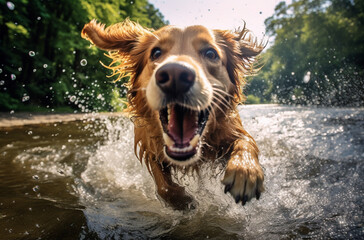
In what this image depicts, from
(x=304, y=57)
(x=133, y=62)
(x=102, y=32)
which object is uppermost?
(x=102, y=32)

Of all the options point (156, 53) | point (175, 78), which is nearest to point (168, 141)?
point (175, 78)

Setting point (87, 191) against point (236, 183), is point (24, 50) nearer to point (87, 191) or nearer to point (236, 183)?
point (87, 191)

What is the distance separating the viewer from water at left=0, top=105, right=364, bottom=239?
76.8 inches

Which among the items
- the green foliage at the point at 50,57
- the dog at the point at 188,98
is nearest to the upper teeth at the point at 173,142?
the dog at the point at 188,98

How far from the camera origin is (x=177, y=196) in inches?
97.8

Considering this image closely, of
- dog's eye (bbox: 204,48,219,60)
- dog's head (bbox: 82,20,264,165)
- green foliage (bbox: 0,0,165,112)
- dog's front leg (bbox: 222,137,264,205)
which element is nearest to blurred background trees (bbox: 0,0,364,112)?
green foliage (bbox: 0,0,165,112)

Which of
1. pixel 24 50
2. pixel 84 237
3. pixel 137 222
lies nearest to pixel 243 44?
pixel 137 222

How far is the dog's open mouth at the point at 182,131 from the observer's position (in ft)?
6.50

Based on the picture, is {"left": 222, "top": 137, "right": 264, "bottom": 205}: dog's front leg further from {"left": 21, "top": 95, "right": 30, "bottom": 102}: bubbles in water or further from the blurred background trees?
{"left": 21, "top": 95, "right": 30, "bottom": 102}: bubbles in water

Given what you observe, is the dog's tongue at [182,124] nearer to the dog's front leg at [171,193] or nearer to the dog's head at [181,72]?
the dog's head at [181,72]

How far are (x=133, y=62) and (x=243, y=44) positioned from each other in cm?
135

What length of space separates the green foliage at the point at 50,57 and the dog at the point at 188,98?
7.68 meters

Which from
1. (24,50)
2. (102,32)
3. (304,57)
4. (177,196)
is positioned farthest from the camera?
(304,57)

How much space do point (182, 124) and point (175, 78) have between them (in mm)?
455
